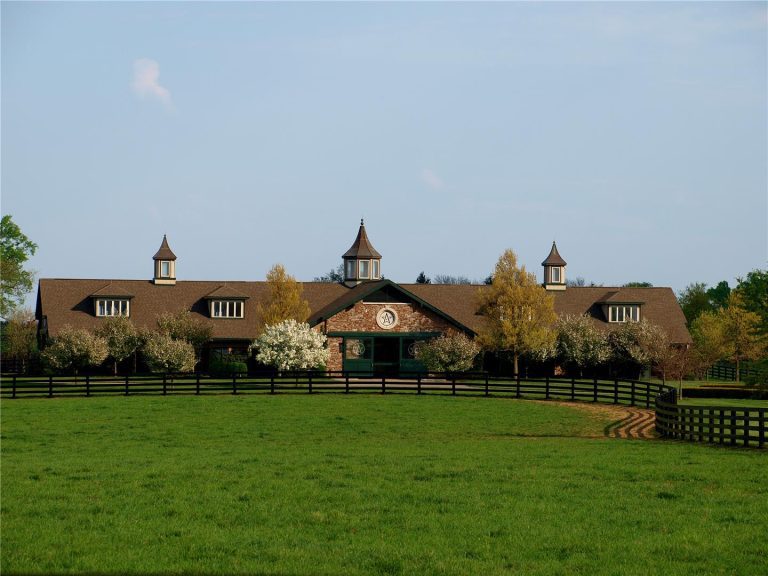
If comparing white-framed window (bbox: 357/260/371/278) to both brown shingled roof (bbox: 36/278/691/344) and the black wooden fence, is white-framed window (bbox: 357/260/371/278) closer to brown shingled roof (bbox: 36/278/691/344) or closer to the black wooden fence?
brown shingled roof (bbox: 36/278/691/344)

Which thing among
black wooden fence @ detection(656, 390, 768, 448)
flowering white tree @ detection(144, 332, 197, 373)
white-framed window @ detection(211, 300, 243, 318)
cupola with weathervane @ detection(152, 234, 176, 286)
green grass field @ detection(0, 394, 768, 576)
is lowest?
green grass field @ detection(0, 394, 768, 576)

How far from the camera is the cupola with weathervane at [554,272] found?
7347 cm

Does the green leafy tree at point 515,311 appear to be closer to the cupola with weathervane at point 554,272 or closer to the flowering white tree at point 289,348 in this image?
the flowering white tree at point 289,348

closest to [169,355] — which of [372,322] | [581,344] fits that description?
[372,322]

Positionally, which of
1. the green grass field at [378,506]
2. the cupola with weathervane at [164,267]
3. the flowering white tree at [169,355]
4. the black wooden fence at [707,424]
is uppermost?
the cupola with weathervane at [164,267]

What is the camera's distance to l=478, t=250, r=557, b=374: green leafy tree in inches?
2318

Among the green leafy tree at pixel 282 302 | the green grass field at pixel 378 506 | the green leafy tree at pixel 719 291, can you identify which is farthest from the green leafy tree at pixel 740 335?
the green leafy tree at pixel 719 291

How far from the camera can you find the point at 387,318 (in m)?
60.2

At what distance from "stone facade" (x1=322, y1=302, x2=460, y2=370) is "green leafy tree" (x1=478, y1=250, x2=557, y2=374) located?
282 cm

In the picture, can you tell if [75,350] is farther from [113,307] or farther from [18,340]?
[18,340]

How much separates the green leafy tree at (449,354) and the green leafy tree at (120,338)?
17.6 metres

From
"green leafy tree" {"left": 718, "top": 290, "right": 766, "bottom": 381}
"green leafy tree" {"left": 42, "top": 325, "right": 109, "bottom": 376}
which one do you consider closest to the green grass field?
"green leafy tree" {"left": 42, "top": 325, "right": 109, "bottom": 376}

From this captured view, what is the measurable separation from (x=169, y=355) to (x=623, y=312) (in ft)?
105

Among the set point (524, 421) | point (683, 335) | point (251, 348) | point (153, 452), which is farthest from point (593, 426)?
point (683, 335)
